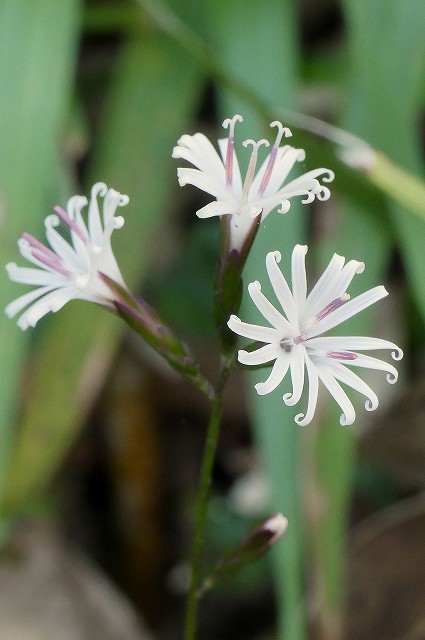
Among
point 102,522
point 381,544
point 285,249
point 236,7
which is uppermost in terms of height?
point 236,7

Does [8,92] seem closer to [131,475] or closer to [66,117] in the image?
[66,117]

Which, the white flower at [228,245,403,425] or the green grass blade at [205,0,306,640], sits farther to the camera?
the green grass blade at [205,0,306,640]

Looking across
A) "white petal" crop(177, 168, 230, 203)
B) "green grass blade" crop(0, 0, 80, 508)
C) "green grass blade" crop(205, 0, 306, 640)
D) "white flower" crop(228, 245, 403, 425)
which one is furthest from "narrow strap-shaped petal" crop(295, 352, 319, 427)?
"green grass blade" crop(0, 0, 80, 508)

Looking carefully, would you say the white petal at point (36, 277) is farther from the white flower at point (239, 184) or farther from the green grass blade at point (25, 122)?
the green grass blade at point (25, 122)

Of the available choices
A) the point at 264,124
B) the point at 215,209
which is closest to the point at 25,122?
the point at 264,124

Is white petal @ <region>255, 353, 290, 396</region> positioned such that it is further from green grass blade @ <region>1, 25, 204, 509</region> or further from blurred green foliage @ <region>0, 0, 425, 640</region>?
green grass blade @ <region>1, 25, 204, 509</region>

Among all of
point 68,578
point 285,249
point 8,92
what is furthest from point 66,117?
point 68,578

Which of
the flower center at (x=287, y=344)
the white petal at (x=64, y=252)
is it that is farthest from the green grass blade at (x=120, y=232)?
the flower center at (x=287, y=344)
